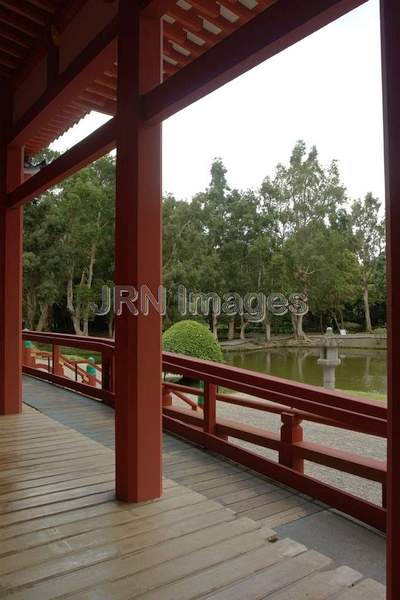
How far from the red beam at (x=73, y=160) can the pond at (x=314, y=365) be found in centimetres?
975

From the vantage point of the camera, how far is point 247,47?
167cm

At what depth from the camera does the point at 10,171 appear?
Answer: 4113mm

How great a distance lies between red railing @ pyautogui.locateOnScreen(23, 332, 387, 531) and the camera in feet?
7.67

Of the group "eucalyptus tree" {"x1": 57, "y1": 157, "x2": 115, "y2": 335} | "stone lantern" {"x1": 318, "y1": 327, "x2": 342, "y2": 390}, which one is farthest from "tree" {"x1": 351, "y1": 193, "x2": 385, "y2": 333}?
"eucalyptus tree" {"x1": 57, "y1": 157, "x2": 115, "y2": 335}

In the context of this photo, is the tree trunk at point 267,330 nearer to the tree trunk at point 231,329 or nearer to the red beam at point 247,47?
the tree trunk at point 231,329

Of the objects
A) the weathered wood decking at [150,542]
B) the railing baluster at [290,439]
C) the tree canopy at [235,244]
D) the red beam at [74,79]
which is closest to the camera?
the weathered wood decking at [150,542]

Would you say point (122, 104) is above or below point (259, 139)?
below

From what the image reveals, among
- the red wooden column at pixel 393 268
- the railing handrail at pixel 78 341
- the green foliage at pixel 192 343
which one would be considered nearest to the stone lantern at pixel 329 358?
the green foliage at pixel 192 343

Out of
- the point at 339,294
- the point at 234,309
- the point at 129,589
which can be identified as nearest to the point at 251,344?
the point at 234,309

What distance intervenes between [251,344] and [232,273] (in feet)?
10.1

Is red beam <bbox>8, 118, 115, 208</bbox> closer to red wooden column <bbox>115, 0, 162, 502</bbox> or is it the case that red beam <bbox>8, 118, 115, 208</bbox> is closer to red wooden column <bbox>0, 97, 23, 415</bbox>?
red wooden column <bbox>115, 0, 162, 502</bbox>

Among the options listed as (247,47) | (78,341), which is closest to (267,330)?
(78,341)

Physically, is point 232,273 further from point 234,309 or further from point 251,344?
point 251,344

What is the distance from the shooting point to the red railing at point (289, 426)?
2338 mm
